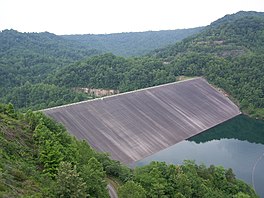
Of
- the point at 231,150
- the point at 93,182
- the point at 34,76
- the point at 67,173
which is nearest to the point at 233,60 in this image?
the point at 231,150

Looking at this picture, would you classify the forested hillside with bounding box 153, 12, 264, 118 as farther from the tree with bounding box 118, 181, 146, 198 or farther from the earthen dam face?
the tree with bounding box 118, 181, 146, 198

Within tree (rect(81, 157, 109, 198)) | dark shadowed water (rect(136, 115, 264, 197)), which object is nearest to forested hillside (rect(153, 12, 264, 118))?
dark shadowed water (rect(136, 115, 264, 197))

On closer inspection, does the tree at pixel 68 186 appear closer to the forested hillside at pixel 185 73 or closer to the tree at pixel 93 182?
the tree at pixel 93 182

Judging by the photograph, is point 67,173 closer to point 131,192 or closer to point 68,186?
point 68,186

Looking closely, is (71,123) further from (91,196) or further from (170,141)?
(91,196)

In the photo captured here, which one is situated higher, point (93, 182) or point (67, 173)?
point (67, 173)

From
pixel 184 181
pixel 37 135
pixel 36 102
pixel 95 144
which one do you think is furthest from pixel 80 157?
pixel 36 102
